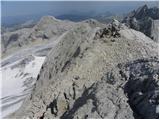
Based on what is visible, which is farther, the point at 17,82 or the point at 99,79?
the point at 17,82

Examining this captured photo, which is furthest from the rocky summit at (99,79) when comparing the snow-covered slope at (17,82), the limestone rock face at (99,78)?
the snow-covered slope at (17,82)

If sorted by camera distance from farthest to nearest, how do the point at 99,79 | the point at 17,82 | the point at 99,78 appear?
the point at 17,82, the point at 99,78, the point at 99,79

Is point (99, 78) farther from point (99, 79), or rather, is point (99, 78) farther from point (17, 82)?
point (17, 82)

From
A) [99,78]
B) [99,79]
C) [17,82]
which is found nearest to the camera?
[99,79]

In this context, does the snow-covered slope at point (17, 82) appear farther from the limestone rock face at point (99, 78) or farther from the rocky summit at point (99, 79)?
the limestone rock face at point (99, 78)

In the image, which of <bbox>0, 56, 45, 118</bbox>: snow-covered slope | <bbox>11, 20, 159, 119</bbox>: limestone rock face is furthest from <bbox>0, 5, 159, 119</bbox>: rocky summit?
<bbox>0, 56, 45, 118</bbox>: snow-covered slope

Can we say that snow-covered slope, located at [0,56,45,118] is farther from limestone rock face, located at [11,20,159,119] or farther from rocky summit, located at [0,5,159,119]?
limestone rock face, located at [11,20,159,119]

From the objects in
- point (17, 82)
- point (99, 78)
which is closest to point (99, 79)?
point (99, 78)

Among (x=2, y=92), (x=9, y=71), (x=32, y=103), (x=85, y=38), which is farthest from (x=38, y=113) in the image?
(x=9, y=71)
